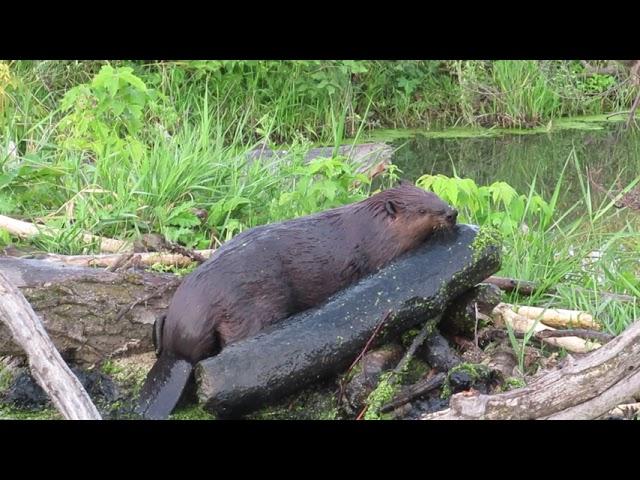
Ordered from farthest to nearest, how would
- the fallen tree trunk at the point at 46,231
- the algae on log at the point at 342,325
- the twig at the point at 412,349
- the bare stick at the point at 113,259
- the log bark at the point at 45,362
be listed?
the fallen tree trunk at the point at 46,231 < the bare stick at the point at 113,259 < the twig at the point at 412,349 < the algae on log at the point at 342,325 < the log bark at the point at 45,362

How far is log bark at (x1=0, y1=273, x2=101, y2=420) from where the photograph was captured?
345 centimetres

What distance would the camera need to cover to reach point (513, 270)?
5.50 m

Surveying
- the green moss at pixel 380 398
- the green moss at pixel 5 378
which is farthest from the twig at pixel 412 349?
the green moss at pixel 5 378

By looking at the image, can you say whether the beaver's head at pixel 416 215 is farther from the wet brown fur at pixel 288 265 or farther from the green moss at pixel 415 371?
the green moss at pixel 415 371

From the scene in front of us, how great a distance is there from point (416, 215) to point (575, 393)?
4.47ft

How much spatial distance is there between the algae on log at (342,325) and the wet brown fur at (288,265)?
92mm

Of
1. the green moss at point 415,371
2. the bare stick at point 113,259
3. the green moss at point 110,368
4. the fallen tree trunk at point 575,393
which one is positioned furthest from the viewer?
the bare stick at point 113,259

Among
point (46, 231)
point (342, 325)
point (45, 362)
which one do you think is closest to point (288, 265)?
point (342, 325)

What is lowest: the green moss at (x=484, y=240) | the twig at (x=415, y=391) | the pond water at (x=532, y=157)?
the pond water at (x=532, y=157)

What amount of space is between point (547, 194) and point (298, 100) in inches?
112

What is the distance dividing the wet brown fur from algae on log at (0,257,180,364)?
1.51ft

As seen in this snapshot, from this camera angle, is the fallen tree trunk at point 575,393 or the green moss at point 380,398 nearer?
the fallen tree trunk at point 575,393

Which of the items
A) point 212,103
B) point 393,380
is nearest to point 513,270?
point 393,380

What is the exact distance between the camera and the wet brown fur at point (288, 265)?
4148mm
